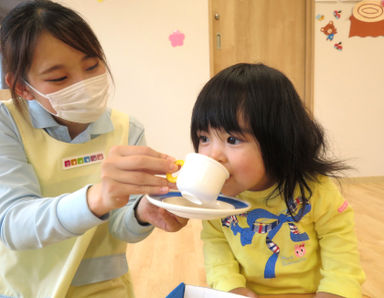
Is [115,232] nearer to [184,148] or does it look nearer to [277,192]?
[277,192]

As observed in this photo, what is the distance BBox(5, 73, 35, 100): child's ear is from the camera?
831mm

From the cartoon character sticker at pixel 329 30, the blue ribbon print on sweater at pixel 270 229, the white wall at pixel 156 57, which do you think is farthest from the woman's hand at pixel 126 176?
the cartoon character sticker at pixel 329 30

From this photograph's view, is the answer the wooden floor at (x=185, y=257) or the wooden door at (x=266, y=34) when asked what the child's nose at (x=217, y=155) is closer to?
the wooden floor at (x=185, y=257)

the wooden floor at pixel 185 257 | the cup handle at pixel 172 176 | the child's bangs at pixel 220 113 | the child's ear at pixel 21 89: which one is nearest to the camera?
the cup handle at pixel 172 176

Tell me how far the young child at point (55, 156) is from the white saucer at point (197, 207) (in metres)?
0.08

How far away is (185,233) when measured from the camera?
2.44 m

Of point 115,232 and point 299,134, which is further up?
point 299,134

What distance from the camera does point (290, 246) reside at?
0.76 m

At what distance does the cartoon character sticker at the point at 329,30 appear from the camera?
134 inches

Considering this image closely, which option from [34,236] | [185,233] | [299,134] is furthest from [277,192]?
[185,233]

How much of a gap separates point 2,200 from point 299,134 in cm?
69

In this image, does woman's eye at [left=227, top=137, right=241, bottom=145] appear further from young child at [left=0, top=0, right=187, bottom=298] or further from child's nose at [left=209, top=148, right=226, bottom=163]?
young child at [left=0, top=0, right=187, bottom=298]

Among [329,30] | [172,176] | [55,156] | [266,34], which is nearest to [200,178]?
[172,176]

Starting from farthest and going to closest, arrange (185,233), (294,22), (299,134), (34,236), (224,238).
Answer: (294,22) → (185,233) → (224,238) → (299,134) → (34,236)
